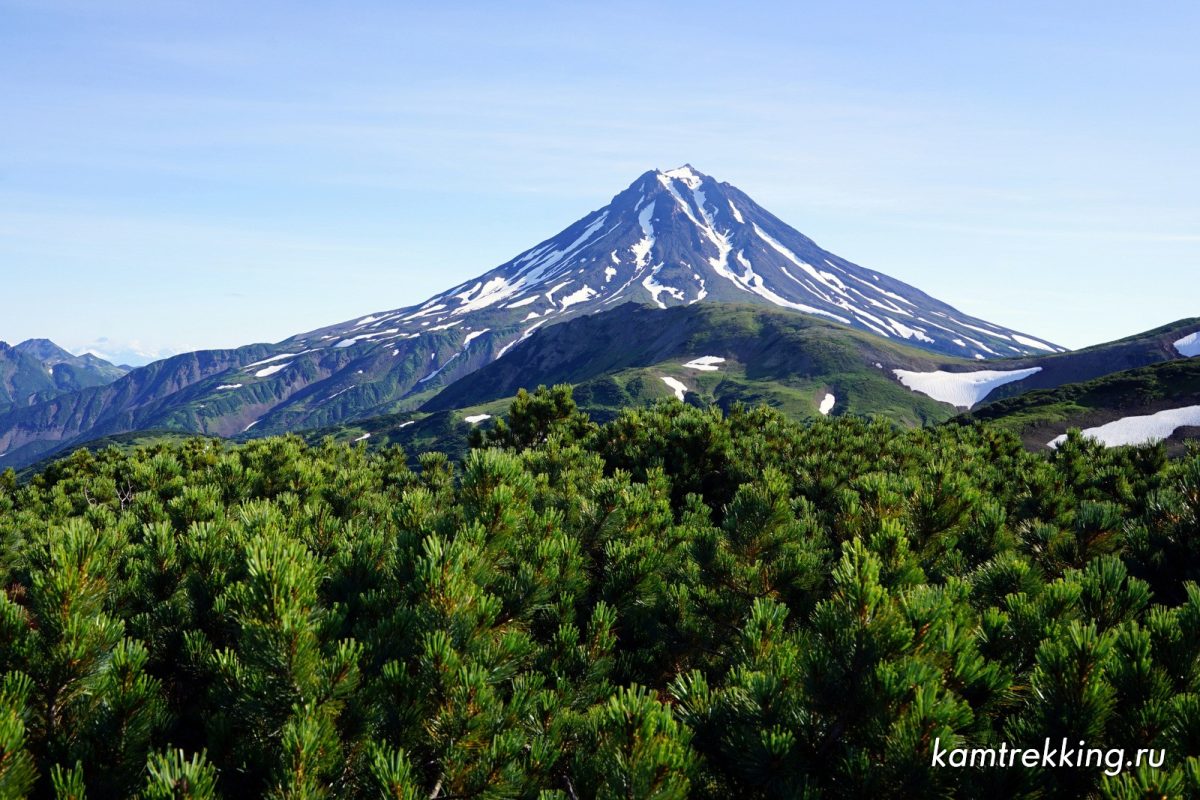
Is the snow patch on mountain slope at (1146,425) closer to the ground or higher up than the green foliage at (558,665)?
closer to the ground

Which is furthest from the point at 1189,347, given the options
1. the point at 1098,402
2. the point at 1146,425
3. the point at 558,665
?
the point at 558,665

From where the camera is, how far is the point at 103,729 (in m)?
4.51

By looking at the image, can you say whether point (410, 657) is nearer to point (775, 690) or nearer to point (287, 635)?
point (287, 635)

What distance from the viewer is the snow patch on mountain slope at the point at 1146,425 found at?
358ft

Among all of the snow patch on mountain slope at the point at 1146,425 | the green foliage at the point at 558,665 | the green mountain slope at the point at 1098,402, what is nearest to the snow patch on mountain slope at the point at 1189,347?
the green mountain slope at the point at 1098,402

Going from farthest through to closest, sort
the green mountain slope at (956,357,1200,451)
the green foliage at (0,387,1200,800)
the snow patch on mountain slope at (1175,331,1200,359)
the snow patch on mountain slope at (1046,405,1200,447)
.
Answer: the snow patch on mountain slope at (1175,331,1200,359) → the green mountain slope at (956,357,1200,451) → the snow patch on mountain slope at (1046,405,1200,447) → the green foliage at (0,387,1200,800)

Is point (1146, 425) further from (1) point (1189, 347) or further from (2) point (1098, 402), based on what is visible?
(1) point (1189, 347)

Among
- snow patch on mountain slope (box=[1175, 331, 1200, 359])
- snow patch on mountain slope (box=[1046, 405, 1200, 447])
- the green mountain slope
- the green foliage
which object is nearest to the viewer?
the green foliage

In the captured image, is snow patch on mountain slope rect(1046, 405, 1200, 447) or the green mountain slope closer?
snow patch on mountain slope rect(1046, 405, 1200, 447)

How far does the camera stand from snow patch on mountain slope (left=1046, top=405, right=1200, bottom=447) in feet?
358

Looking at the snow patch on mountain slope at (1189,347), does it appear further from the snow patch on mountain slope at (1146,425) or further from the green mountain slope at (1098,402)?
the snow patch on mountain slope at (1146,425)

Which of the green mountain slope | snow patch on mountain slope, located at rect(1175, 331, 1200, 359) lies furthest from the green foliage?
snow patch on mountain slope, located at rect(1175, 331, 1200, 359)

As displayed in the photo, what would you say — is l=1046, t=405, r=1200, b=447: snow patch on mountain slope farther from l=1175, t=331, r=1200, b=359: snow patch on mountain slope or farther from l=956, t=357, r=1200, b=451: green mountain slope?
l=1175, t=331, r=1200, b=359: snow patch on mountain slope

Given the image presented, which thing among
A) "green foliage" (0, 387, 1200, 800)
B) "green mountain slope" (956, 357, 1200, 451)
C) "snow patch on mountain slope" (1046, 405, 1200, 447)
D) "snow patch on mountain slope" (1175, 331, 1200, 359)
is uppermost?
"green foliage" (0, 387, 1200, 800)
